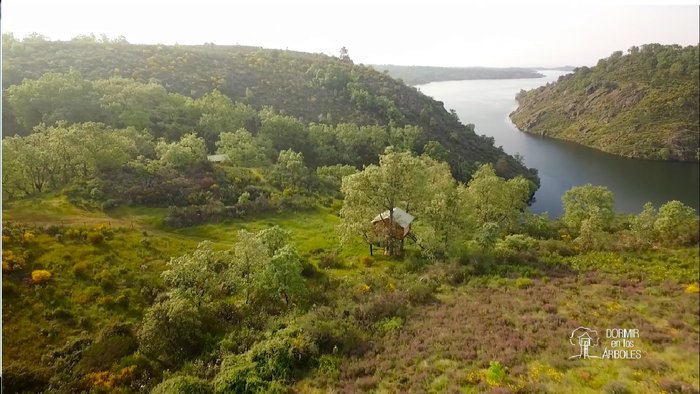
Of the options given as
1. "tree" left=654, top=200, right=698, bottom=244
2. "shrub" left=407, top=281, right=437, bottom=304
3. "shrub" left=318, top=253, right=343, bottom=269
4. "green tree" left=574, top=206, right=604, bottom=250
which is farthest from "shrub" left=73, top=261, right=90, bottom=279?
"green tree" left=574, top=206, right=604, bottom=250

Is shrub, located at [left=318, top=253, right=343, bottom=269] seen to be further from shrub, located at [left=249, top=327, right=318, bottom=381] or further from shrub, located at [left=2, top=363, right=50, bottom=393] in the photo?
shrub, located at [left=2, top=363, right=50, bottom=393]

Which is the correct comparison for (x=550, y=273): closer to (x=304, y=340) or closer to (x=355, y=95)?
(x=304, y=340)

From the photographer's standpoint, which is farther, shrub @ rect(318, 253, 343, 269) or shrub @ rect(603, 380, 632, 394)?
shrub @ rect(318, 253, 343, 269)

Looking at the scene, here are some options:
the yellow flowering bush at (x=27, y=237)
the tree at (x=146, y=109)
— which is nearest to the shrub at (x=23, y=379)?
the yellow flowering bush at (x=27, y=237)

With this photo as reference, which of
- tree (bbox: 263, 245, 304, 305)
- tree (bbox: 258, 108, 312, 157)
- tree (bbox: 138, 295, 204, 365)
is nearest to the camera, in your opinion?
tree (bbox: 138, 295, 204, 365)

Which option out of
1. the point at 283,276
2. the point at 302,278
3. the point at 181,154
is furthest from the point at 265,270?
the point at 181,154

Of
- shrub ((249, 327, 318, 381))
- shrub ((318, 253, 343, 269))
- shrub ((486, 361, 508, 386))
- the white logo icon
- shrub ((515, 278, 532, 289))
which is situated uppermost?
the white logo icon

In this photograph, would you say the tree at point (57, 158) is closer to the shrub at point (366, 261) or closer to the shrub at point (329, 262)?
the shrub at point (329, 262)
